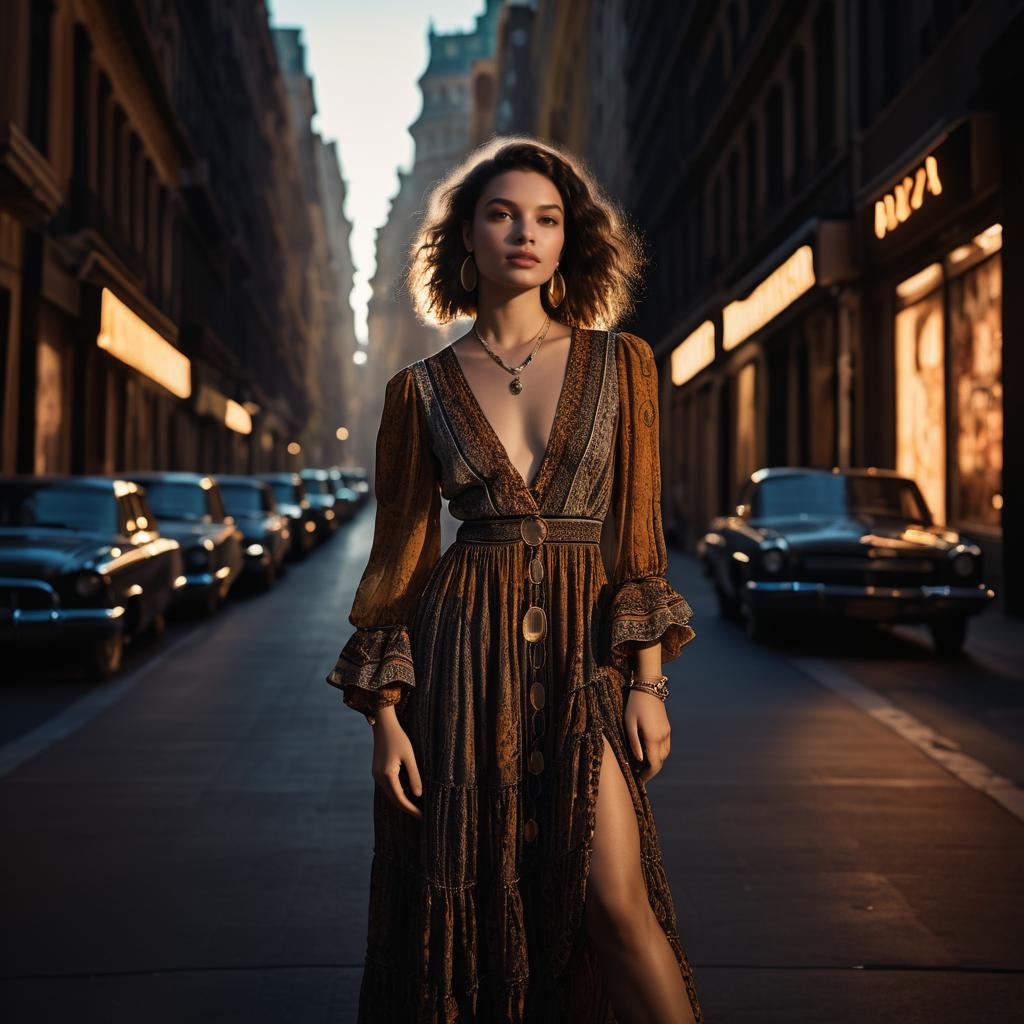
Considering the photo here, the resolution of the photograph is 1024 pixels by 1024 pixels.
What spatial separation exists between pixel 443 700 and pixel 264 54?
6944cm

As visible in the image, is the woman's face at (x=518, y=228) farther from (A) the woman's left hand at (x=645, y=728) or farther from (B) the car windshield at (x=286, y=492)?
(B) the car windshield at (x=286, y=492)

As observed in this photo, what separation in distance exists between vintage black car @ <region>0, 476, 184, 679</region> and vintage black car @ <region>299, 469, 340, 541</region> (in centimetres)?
1878

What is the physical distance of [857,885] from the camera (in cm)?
491

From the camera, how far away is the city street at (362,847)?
12.8 feet

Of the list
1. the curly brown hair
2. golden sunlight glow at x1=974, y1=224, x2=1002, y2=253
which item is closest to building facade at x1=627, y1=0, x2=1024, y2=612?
golden sunlight glow at x1=974, y1=224, x2=1002, y2=253

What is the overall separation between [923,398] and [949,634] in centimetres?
813

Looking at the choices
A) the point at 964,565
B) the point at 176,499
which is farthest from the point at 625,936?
the point at 176,499

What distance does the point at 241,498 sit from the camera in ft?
70.1

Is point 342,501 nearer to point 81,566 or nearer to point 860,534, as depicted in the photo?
point 860,534

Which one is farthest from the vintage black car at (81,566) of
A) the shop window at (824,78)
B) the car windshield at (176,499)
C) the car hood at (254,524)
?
the shop window at (824,78)

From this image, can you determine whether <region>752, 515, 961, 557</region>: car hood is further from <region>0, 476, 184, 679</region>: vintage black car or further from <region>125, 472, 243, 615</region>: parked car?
<region>125, 472, 243, 615</region>: parked car

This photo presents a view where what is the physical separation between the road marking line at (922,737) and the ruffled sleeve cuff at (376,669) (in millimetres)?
4053

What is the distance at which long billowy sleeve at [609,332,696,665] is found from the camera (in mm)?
2697

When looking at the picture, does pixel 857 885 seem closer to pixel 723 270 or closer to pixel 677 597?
pixel 677 597
